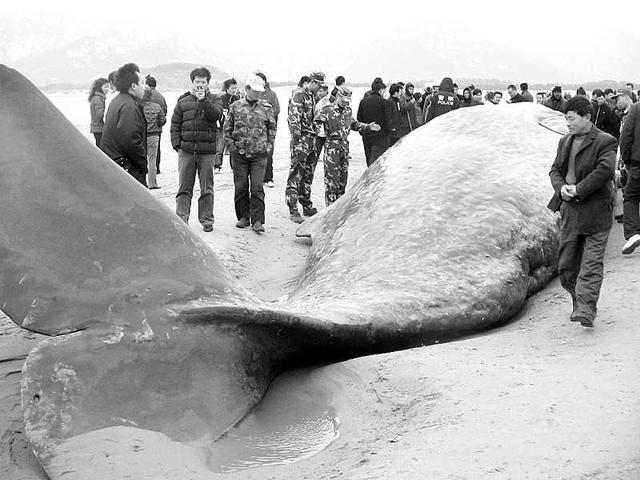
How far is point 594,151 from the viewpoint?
615 cm

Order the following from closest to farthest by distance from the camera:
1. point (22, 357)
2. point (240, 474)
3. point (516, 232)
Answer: point (240, 474), point (22, 357), point (516, 232)

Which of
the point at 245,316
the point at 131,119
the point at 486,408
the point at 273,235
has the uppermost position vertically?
the point at 131,119

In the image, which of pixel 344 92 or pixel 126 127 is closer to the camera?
pixel 126 127

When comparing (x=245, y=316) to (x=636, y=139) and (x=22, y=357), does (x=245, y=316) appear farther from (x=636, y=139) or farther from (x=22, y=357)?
(x=636, y=139)

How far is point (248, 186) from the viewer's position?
1081 centimetres

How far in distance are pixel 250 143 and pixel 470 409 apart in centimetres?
658

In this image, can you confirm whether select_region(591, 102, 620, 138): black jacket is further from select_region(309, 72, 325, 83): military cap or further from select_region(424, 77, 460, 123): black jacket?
select_region(309, 72, 325, 83): military cap

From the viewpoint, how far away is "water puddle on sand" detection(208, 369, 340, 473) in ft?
13.0

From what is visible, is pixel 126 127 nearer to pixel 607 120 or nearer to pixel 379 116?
pixel 379 116

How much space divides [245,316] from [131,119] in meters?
4.87

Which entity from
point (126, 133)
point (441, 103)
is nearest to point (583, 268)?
point (126, 133)

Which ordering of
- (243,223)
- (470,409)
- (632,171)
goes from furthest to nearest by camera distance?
1. (243,223)
2. (632,171)
3. (470,409)

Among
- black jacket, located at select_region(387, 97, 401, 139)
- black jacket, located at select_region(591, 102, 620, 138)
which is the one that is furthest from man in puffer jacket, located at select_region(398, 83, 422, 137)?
black jacket, located at select_region(591, 102, 620, 138)

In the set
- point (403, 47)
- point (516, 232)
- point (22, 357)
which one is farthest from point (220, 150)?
point (403, 47)
